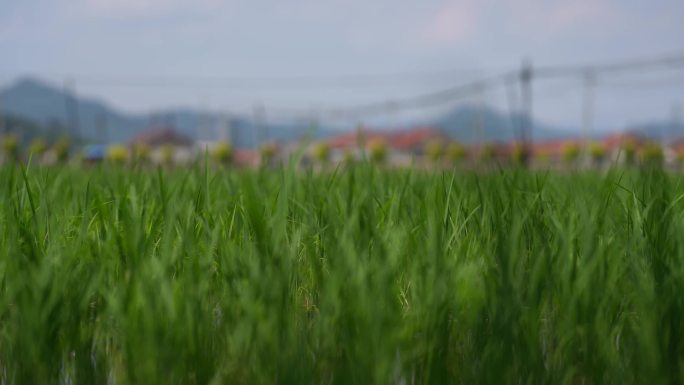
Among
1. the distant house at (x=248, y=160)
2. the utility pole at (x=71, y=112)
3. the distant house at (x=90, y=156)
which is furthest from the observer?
the utility pole at (x=71, y=112)

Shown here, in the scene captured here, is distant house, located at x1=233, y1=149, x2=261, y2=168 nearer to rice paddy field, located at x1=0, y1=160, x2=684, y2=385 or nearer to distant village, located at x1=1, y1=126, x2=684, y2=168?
distant village, located at x1=1, y1=126, x2=684, y2=168

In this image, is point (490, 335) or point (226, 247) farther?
point (226, 247)

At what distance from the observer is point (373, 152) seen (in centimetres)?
422

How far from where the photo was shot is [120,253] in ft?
3.92

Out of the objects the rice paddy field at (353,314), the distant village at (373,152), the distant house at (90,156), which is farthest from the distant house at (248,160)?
the rice paddy field at (353,314)

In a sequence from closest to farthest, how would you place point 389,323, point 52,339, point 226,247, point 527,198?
point 389,323 → point 52,339 → point 226,247 → point 527,198

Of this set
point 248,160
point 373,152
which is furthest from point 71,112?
point 373,152

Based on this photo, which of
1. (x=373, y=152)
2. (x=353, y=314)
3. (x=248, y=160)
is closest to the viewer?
(x=353, y=314)

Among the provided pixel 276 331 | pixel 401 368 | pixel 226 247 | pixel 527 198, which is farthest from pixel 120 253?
pixel 527 198

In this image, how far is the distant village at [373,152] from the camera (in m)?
1.65

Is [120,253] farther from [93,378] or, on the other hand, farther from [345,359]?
[345,359]

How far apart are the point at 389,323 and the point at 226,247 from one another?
36 cm

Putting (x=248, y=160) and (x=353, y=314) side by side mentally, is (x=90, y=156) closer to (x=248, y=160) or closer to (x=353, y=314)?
(x=353, y=314)

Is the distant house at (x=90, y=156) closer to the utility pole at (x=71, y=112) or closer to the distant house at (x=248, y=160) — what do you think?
the distant house at (x=248, y=160)
